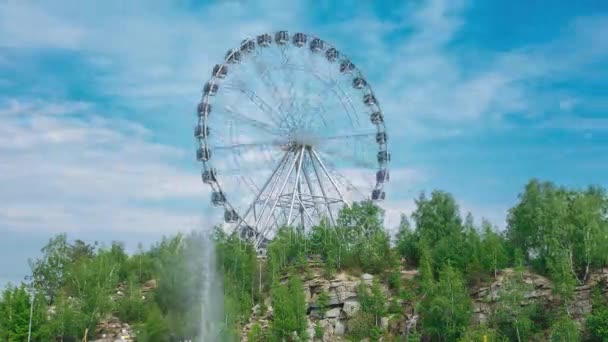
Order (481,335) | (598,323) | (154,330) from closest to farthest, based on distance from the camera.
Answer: (481,335), (598,323), (154,330)

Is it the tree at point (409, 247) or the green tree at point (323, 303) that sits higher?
the tree at point (409, 247)

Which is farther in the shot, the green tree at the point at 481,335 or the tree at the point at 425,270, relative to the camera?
the tree at the point at 425,270

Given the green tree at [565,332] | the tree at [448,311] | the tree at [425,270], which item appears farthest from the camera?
the tree at [425,270]

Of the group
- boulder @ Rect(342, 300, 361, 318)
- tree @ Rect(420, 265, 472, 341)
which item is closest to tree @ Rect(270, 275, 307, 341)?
boulder @ Rect(342, 300, 361, 318)

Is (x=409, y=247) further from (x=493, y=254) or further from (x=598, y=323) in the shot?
(x=598, y=323)

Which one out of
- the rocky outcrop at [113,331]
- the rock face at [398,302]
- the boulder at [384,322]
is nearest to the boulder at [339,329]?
the rock face at [398,302]

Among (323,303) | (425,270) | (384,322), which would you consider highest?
(425,270)

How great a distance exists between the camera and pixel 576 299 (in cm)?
3828

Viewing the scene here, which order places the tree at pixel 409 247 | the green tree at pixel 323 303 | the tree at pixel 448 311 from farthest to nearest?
the tree at pixel 409 247
the green tree at pixel 323 303
the tree at pixel 448 311

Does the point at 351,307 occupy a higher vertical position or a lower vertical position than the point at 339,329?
higher

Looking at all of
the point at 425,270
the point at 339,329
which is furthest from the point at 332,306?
the point at 425,270

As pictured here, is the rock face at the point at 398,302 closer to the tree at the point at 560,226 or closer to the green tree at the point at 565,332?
the tree at the point at 560,226

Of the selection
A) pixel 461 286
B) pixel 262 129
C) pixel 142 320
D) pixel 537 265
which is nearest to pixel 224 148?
pixel 262 129

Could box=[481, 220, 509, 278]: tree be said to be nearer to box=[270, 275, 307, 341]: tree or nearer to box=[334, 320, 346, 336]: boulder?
box=[334, 320, 346, 336]: boulder
